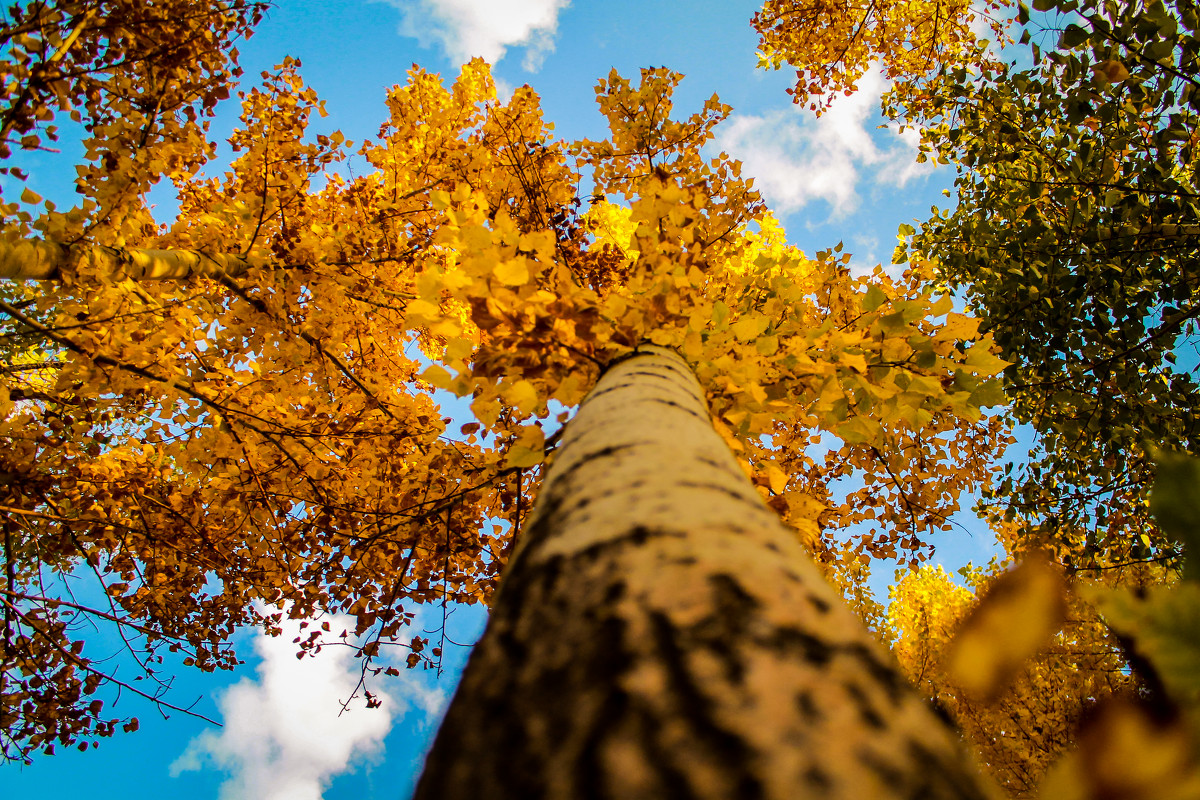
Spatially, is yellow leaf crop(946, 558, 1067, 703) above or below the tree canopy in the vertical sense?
below

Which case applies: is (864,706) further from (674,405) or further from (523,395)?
(523,395)

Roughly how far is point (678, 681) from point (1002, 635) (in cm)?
28

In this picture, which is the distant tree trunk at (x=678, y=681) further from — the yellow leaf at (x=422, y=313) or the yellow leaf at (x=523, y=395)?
the yellow leaf at (x=422, y=313)

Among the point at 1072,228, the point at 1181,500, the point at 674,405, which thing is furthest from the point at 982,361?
the point at 1072,228

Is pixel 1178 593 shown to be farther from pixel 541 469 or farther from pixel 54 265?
pixel 54 265

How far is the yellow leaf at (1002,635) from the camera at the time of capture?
1.33ft

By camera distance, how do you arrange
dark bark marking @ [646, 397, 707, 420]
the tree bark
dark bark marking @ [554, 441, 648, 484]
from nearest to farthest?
1. dark bark marking @ [554, 441, 648, 484]
2. dark bark marking @ [646, 397, 707, 420]
3. the tree bark

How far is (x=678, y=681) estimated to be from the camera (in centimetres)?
38

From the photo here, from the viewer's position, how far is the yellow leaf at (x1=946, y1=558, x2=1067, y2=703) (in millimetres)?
405

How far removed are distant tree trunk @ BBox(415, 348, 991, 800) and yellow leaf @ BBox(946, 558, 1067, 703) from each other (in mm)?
51

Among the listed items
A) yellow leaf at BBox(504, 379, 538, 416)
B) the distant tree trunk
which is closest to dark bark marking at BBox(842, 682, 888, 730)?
the distant tree trunk

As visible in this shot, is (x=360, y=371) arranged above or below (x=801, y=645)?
above

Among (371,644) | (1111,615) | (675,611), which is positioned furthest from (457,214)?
(371,644)

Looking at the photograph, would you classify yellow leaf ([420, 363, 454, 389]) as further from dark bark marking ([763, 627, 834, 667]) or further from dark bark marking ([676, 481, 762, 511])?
dark bark marking ([763, 627, 834, 667])
